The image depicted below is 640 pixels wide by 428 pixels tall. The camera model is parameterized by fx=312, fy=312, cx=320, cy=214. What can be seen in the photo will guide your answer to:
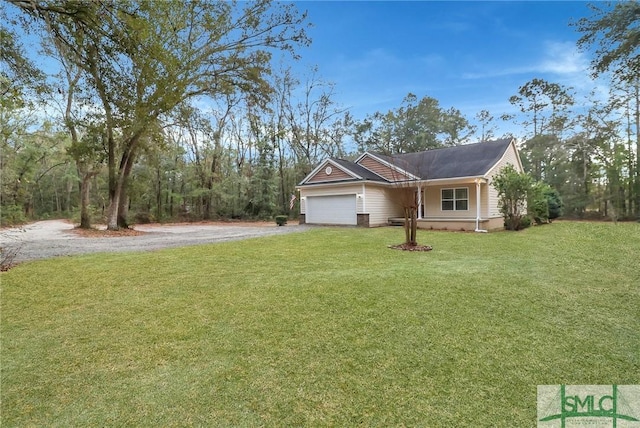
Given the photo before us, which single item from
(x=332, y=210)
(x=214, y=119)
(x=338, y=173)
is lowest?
(x=332, y=210)

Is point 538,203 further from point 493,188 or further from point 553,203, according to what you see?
point 553,203

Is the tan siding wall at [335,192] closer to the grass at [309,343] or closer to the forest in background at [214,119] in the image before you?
the forest in background at [214,119]

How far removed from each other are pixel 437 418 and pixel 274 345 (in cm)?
153

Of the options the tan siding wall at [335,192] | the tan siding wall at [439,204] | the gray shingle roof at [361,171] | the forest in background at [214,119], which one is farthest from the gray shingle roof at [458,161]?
the forest in background at [214,119]

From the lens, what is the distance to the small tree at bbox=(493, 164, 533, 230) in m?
12.9

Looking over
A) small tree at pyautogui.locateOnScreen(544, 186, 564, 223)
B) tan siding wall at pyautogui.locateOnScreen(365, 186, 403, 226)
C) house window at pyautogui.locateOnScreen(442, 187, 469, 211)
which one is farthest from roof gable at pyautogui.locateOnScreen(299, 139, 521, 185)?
small tree at pyautogui.locateOnScreen(544, 186, 564, 223)

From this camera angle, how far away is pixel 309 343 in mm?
2984

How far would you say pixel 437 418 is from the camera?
1.97 meters

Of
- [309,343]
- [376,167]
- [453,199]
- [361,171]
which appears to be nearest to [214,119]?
[361,171]

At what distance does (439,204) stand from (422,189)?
4.73ft

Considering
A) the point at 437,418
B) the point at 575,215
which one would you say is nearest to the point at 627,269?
the point at 437,418

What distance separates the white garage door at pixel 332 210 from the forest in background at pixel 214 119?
557 cm

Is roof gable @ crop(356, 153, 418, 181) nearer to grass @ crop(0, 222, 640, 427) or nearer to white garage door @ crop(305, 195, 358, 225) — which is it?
white garage door @ crop(305, 195, 358, 225)

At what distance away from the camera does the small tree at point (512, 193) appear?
12891 mm
